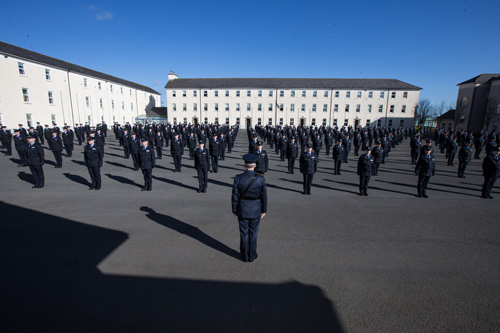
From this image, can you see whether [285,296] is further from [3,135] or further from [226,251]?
[3,135]

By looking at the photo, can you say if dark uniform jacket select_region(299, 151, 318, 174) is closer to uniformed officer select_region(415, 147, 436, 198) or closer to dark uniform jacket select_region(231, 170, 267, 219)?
uniformed officer select_region(415, 147, 436, 198)

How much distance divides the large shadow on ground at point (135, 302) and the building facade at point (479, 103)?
168 ft

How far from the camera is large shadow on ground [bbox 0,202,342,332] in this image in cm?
305

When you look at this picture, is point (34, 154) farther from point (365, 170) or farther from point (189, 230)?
point (365, 170)

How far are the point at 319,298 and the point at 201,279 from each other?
1.75m

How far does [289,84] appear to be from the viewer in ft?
180

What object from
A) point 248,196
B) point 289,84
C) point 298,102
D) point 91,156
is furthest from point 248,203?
point 289,84

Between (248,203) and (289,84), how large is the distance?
54.3m

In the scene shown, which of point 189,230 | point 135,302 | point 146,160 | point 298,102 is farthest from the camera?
point 298,102

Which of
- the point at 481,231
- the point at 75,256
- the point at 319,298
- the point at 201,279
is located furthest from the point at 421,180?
the point at 75,256

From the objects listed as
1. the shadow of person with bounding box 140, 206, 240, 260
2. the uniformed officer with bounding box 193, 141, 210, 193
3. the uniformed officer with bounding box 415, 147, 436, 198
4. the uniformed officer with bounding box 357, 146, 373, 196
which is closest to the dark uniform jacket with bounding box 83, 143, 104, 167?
the shadow of person with bounding box 140, 206, 240, 260

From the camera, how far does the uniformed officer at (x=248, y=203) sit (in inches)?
169

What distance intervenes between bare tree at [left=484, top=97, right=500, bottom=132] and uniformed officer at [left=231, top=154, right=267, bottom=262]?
50.6m

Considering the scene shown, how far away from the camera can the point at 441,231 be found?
5.80m
